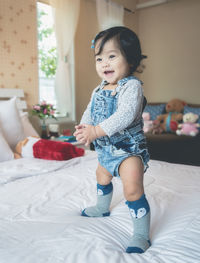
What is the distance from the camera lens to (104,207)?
1024 millimetres

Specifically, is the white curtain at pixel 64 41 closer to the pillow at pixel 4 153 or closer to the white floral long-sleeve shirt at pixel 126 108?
the pillow at pixel 4 153

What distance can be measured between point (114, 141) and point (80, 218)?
1.08ft

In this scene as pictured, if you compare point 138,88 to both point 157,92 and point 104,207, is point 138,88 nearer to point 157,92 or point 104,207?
point 104,207

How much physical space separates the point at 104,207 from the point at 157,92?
422cm

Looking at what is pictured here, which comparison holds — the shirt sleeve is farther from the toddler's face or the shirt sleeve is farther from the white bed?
the white bed

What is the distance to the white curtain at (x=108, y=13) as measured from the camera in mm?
3941

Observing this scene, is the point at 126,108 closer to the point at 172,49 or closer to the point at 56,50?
the point at 56,50

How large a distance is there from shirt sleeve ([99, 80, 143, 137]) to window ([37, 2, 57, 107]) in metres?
2.57

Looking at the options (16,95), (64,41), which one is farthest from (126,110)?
(64,41)

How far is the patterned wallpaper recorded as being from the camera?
2.72m

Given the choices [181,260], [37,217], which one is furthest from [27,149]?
[181,260]

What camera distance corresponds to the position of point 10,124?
2025mm

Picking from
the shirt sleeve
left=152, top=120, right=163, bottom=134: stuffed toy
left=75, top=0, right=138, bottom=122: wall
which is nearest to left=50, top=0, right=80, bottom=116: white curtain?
left=75, top=0, right=138, bottom=122: wall

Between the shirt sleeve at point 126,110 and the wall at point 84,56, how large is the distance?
9.65 ft
